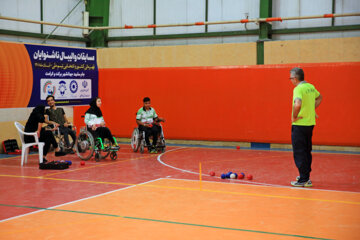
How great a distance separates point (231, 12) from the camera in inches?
556

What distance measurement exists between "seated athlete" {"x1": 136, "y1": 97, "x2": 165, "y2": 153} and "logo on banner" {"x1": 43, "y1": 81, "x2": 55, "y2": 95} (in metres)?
2.42

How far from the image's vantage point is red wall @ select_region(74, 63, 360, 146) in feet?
39.6

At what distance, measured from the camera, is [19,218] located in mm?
5430

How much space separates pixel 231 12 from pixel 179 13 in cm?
161

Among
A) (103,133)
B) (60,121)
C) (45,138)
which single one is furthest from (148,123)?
(45,138)

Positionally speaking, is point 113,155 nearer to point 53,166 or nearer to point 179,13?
point 53,166

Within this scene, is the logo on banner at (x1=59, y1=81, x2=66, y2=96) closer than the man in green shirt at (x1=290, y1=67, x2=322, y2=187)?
No

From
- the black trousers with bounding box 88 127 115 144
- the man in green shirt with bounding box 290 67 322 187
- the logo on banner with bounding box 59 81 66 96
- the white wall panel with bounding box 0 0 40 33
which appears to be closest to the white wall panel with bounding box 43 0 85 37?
the white wall panel with bounding box 0 0 40 33

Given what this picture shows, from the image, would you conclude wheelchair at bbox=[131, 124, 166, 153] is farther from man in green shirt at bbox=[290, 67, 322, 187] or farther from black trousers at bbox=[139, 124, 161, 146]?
man in green shirt at bbox=[290, 67, 322, 187]

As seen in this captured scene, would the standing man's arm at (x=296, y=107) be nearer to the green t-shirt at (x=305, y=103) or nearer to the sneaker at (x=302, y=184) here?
the green t-shirt at (x=305, y=103)

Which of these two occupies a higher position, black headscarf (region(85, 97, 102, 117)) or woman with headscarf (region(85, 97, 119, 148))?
black headscarf (region(85, 97, 102, 117))

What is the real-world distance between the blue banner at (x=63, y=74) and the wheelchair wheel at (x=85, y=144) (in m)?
2.11

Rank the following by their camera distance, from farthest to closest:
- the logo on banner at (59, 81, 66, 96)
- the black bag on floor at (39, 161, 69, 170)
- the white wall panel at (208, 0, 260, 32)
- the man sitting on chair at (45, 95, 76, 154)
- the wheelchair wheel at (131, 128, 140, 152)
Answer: the white wall panel at (208, 0, 260, 32), the logo on banner at (59, 81, 66, 96), the wheelchair wheel at (131, 128, 140, 152), the man sitting on chair at (45, 95, 76, 154), the black bag on floor at (39, 161, 69, 170)

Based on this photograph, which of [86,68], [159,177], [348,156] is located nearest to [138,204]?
[159,177]
